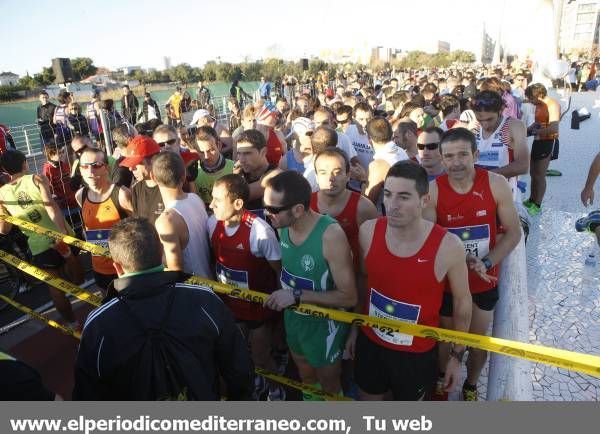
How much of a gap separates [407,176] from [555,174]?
6717mm

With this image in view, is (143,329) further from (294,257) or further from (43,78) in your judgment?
(43,78)

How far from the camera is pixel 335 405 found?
176 cm

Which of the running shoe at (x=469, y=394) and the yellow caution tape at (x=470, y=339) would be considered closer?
the yellow caution tape at (x=470, y=339)

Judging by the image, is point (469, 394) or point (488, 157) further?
point (488, 157)

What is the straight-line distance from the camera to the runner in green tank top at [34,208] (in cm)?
391

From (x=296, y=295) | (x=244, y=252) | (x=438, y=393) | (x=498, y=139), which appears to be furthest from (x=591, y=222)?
(x=244, y=252)

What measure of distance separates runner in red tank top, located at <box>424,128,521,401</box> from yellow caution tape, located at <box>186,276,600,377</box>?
0.63m

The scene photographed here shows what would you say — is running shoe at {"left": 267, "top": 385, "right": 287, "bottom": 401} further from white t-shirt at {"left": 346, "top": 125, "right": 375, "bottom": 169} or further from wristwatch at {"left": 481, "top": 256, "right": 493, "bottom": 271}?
white t-shirt at {"left": 346, "top": 125, "right": 375, "bottom": 169}

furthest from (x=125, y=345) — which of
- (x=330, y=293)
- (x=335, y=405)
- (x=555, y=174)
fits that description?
(x=555, y=174)

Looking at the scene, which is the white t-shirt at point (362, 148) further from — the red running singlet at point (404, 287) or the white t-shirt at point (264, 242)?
the red running singlet at point (404, 287)

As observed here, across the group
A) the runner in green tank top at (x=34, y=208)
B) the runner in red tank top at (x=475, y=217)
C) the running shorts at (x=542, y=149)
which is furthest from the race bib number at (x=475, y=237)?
the running shorts at (x=542, y=149)

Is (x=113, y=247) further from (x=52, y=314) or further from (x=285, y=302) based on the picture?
(x=52, y=314)

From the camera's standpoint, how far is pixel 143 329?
162 centimetres

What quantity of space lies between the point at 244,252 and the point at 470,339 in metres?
1.50
